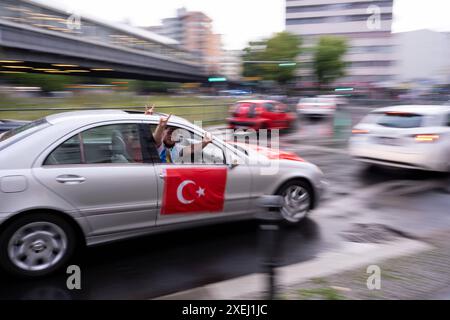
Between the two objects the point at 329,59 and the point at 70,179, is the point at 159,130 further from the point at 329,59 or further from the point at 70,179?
the point at 329,59

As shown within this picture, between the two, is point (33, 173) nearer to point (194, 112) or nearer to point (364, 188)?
point (364, 188)

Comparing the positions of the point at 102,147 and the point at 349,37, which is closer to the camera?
the point at 102,147

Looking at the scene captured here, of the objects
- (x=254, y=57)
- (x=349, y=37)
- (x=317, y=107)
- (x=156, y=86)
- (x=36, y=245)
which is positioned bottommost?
(x=36, y=245)

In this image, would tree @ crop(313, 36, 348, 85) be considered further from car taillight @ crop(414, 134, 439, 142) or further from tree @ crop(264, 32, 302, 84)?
car taillight @ crop(414, 134, 439, 142)

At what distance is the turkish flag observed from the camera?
443 centimetres

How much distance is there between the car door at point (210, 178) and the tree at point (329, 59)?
212 ft

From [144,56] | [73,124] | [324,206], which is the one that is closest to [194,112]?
[324,206]

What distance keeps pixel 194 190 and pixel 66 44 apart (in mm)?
37220

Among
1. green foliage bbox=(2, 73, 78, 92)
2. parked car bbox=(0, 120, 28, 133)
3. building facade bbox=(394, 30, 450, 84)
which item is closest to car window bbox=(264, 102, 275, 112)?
parked car bbox=(0, 120, 28, 133)

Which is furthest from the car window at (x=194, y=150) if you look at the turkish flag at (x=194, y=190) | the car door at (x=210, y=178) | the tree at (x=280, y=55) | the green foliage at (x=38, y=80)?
the tree at (x=280, y=55)

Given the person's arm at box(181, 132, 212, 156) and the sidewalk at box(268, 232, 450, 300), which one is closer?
the sidewalk at box(268, 232, 450, 300)

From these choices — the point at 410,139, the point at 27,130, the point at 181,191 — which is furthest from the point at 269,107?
the point at 27,130

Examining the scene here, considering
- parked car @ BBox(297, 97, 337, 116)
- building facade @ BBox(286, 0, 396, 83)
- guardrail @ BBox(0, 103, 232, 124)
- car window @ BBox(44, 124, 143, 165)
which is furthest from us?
building facade @ BBox(286, 0, 396, 83)

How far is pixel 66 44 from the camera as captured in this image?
37375 millimetres
